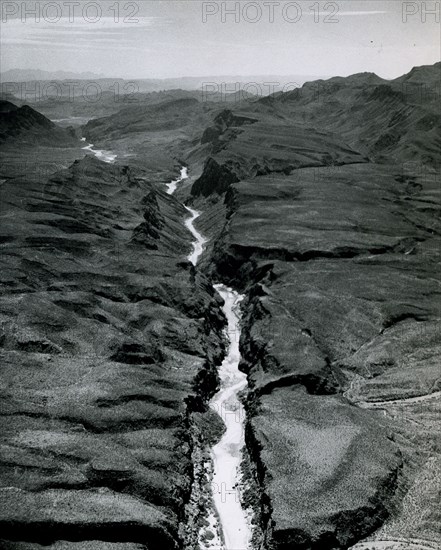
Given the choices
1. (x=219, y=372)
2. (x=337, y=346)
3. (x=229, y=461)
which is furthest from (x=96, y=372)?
(x=337, y=346)

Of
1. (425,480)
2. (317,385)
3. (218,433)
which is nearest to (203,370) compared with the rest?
(218,433)

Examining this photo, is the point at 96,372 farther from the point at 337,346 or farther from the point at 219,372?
the point at 337,346

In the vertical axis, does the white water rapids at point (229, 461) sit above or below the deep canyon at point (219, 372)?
below

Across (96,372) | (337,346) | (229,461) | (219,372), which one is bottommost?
(229,461)

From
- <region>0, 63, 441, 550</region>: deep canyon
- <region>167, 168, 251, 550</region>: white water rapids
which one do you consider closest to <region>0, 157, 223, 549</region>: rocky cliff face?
<region>0, 63, 441, 550</region>: deep canyon

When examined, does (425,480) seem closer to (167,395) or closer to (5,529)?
(167,395)

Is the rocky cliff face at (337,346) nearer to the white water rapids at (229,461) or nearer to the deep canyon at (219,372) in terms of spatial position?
the deep canyon at (219,372)

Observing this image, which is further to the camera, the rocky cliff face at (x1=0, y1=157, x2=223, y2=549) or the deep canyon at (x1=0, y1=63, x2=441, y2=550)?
the deep canyon at (x1=0, y1=63, x2=441, y2=550)

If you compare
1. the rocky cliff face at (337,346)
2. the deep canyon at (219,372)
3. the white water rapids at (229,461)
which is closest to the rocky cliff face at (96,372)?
the deep canyon at (219,372)

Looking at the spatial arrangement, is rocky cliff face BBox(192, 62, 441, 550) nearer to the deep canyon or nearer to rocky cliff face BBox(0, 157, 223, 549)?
the deep canyon
